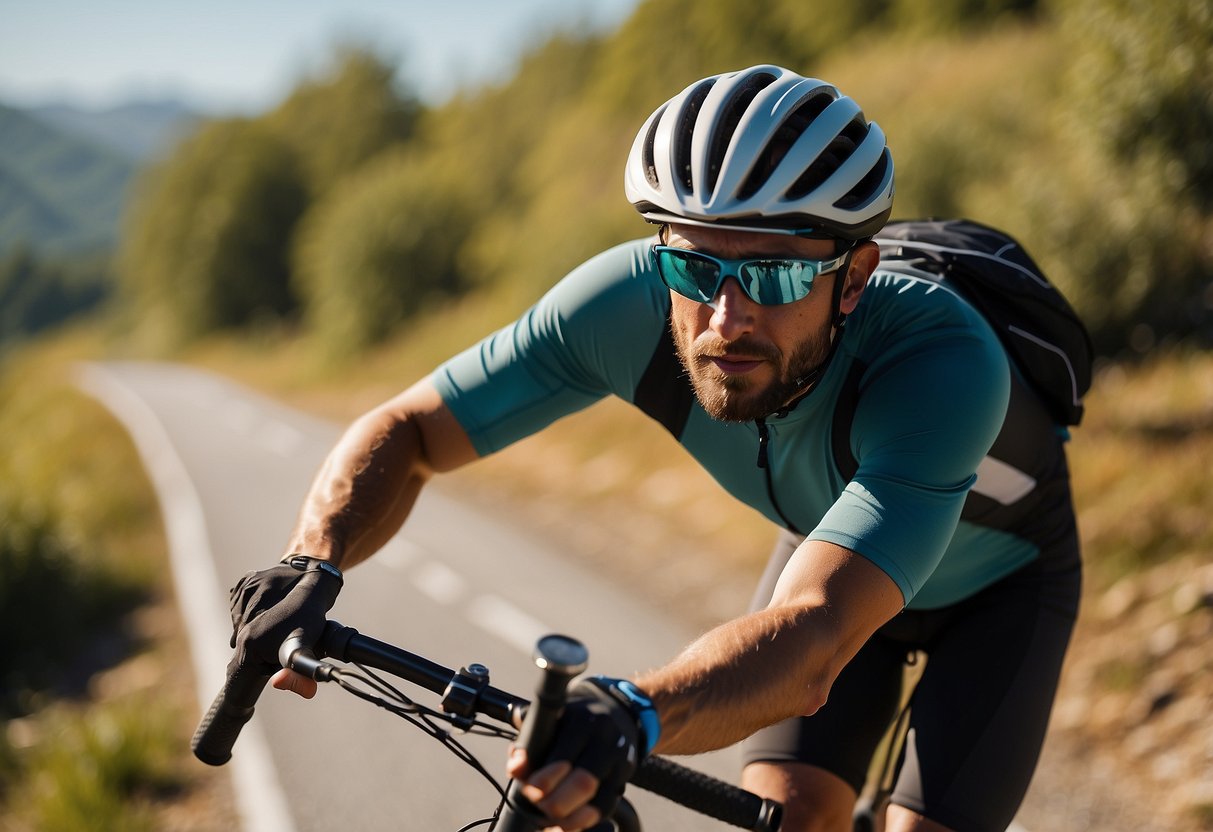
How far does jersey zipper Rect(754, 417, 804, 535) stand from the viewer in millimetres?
2539

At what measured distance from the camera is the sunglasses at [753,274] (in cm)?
→ 226

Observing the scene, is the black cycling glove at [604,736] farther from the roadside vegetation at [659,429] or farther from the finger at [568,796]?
the roadside vegetation at [659,429]

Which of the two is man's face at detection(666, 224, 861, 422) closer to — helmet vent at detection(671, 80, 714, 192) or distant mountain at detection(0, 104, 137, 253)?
helmet vent at detection(671, 80, 714, 192)

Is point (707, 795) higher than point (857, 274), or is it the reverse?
point (857, 274)

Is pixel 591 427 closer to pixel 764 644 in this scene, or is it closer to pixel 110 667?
pixel 110 667

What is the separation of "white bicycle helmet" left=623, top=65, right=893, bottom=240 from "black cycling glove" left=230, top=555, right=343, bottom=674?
42.1 inches

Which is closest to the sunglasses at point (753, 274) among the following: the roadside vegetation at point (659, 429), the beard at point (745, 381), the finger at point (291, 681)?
the beard at point (745, 381)

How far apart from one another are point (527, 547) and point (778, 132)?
24.0 feet

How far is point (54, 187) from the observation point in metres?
147

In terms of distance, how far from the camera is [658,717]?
1.64m

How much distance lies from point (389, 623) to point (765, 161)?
5.75 meters

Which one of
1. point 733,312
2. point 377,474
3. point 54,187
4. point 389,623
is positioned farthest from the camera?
point 54,187

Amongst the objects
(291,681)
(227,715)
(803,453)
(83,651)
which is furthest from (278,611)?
(83,651)

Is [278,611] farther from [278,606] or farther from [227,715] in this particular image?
[227,715]
